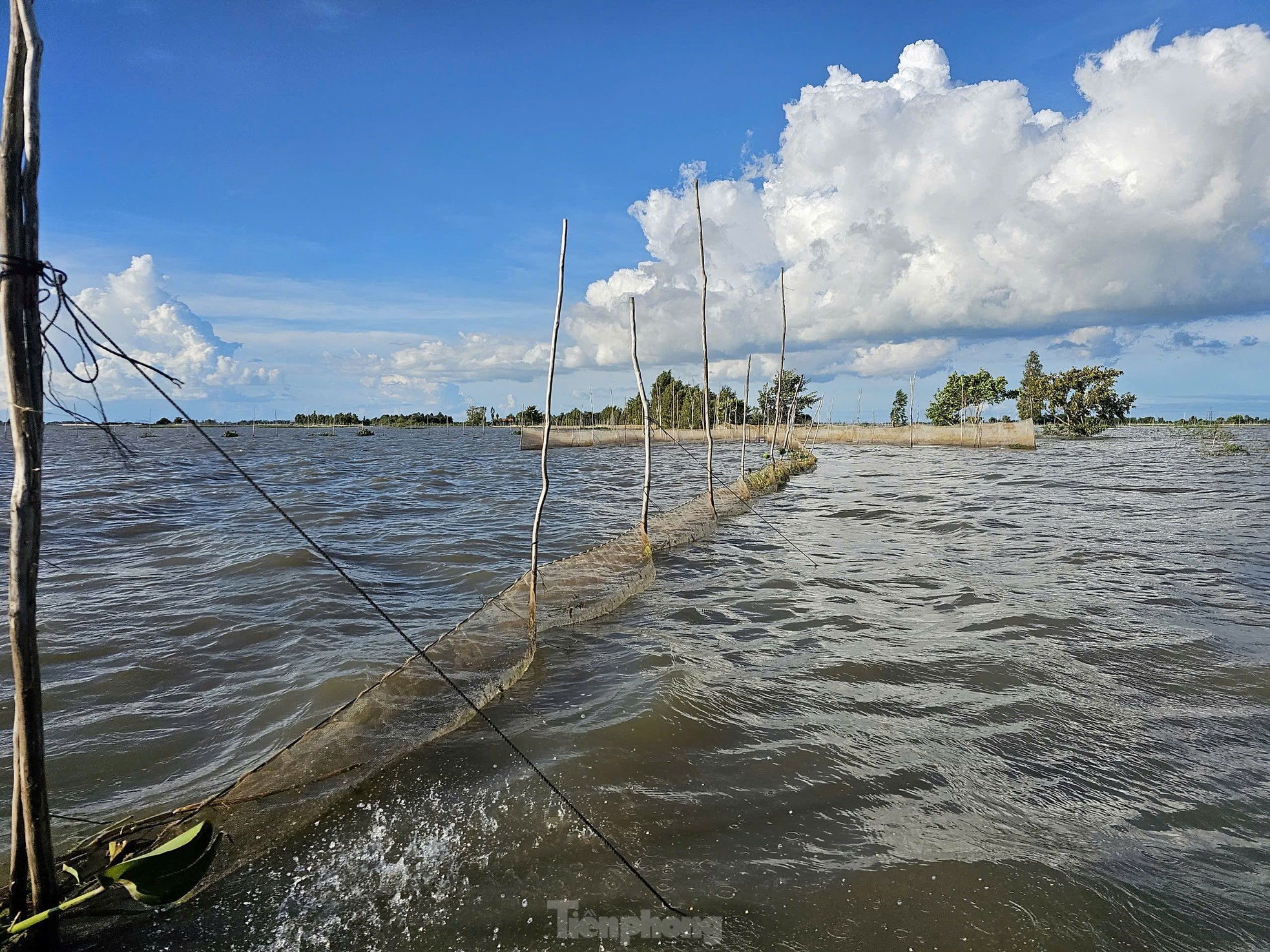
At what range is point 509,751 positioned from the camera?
394 cm

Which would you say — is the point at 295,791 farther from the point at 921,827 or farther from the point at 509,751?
the point at 921,827

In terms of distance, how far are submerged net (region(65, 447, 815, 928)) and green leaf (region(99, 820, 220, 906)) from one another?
2.14 feet

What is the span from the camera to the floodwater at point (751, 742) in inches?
104

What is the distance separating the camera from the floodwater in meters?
2.64

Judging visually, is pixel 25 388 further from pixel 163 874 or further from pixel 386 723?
pixel 386 723

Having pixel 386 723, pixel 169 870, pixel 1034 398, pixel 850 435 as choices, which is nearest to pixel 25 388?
pixel 169 870

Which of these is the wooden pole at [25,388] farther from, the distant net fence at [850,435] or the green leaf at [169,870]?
the distant net fence at [850,435]

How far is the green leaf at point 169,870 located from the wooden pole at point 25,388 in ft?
1.27

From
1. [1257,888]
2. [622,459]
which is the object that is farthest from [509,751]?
[622,459]

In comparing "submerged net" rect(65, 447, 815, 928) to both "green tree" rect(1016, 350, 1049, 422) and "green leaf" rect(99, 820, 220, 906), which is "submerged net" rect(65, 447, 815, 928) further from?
"green tree" rect(1016, 350, 1049, 422)

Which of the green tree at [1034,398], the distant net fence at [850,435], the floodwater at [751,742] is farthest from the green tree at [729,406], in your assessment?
the floodwater at [751,742]

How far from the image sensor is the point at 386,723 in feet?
13.1

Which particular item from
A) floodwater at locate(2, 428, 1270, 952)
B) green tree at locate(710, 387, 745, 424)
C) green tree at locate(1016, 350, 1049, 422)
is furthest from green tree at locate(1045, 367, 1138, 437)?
floodwater at locate(2, 428, 1270, 952)

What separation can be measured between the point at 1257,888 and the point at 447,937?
11.0ft
